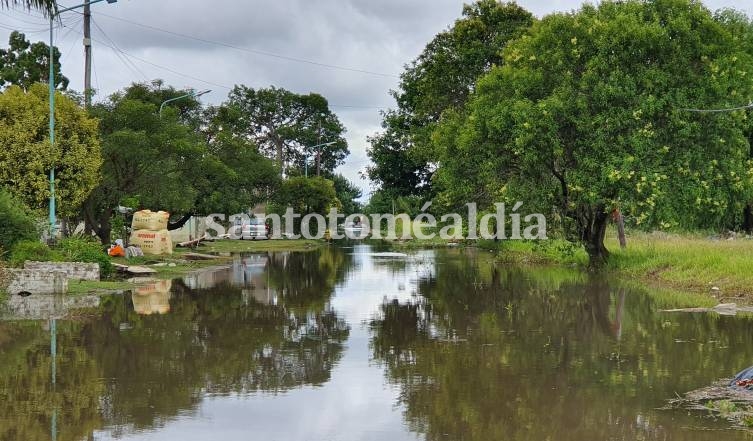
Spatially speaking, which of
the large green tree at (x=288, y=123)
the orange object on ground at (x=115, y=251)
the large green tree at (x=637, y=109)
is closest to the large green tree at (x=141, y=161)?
the orange object on ground at (x=115, y=251)

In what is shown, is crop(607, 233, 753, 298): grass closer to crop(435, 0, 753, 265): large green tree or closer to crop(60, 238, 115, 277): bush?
crop(435, 0, 753, 265): large green tree

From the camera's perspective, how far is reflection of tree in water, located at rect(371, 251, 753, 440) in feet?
29.1

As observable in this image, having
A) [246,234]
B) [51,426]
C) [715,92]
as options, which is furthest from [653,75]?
[246,234]

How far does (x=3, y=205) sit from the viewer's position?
2169 centimetres

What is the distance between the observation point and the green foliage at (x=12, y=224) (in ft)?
70.8

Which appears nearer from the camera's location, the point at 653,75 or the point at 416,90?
the point at 653,75

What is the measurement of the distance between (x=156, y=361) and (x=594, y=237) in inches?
775

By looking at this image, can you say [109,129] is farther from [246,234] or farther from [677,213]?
[246,234]

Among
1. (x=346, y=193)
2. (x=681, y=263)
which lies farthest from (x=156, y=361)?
(x=346, y=193)

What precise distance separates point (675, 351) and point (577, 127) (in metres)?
13.7

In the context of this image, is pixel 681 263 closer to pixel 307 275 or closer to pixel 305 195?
pixel 307 275

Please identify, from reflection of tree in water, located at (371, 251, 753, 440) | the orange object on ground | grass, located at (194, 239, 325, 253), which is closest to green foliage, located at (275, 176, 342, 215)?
grass, located at (194, 239, 325, 253)

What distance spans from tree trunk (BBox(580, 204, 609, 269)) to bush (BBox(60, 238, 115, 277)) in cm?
1494

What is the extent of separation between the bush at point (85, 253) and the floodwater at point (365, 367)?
3296 millimetres
